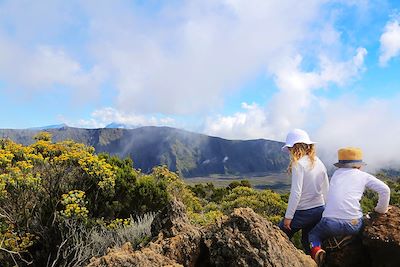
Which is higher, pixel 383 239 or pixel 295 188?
pixel 295 188

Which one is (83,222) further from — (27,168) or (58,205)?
(27,168)

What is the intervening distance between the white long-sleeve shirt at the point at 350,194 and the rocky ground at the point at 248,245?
0.78 ft

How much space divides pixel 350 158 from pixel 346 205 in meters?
0.72

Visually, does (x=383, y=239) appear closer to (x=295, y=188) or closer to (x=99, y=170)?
(x=295, y=188)

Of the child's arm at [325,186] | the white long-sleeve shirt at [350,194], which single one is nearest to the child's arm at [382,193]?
the white long-sleeve shirt at [350,194]

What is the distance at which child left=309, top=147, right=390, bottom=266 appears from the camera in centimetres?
546

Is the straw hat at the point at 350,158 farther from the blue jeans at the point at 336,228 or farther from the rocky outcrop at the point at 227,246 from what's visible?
the rocky outcrop at the point at 227,246

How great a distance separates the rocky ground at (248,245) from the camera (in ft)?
15.2

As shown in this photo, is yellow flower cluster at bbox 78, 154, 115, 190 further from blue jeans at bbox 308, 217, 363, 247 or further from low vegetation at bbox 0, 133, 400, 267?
blue jeans at bbox 308, 217, 363, 247

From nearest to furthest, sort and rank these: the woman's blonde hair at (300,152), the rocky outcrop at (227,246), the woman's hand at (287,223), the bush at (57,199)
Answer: the rocky outcrop at (227,246) → the woman's hand at (287,223) → the woman's blonde hair at (300,152) → the bush at (57,199)

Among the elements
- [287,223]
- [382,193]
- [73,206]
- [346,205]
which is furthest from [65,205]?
[382,193]

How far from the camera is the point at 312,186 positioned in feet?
19.9

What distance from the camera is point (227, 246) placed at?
15.6ft

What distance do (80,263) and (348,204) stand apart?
4.67 metres
